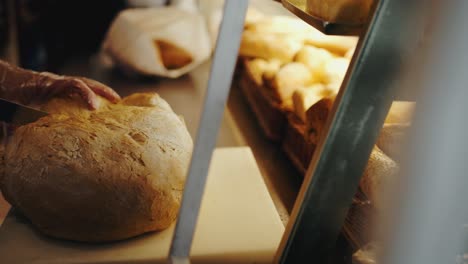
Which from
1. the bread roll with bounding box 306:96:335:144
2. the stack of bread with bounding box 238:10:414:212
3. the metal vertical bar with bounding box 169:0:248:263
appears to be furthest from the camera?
the stack of bread with bounding box 238:10:414:212

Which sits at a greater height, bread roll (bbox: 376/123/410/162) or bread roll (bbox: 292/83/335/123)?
bread roll (bbox: 376/123/410/162)

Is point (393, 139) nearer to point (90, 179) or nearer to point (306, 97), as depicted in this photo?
point (90, 179)

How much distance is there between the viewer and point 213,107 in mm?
713

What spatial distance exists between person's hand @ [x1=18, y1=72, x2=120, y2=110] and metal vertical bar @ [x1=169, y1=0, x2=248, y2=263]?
0.50 meters

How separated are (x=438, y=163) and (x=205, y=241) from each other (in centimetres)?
53

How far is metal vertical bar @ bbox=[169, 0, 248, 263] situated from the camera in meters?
0.68

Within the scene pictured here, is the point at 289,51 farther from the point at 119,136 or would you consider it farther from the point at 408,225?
→ the point at 408,225

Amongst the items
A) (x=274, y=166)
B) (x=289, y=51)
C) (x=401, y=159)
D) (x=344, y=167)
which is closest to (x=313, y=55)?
(x=289, y=51)

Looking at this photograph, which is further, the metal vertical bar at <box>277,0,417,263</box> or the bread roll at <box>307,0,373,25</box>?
the bread roll at <box>307,0,373,25</box>

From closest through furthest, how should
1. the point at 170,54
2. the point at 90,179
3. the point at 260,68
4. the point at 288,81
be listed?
the point at 90,179, the point at 288,81, the point at 260,68, the point at 170,54

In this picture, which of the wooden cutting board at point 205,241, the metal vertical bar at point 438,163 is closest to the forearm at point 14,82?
the wooden cutting board at point 205,241

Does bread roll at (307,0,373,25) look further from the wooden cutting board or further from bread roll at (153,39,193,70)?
bread roll at (153,39,193,70)

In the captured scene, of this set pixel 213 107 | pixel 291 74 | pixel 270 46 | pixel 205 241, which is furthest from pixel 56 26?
pixel 213 107

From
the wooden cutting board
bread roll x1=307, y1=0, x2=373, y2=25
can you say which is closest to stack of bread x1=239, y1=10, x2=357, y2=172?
the wooden cutting board
